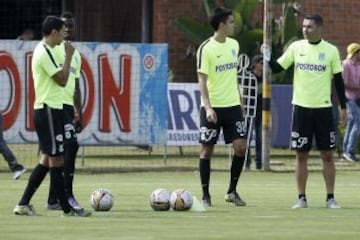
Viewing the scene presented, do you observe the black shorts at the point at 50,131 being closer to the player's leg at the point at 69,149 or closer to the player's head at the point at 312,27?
the player's leg at the point at 69,149

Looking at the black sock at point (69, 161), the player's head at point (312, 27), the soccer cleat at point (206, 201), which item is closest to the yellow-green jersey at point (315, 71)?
the player's head at point (312, 27)

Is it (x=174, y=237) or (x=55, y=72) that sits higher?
(x=55, y=72)

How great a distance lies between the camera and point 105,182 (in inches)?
838

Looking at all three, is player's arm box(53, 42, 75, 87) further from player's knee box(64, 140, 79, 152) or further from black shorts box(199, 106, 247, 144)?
black shorts box(199, 106, 247, 144)

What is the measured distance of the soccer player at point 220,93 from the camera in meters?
16.7

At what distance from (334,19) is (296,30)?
319 centimetres

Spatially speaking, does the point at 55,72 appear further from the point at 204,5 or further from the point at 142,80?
the point at 204,5

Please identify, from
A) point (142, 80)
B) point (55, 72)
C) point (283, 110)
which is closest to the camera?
point (55, 72)

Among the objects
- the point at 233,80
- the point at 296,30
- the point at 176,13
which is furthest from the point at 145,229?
the point at 176,13

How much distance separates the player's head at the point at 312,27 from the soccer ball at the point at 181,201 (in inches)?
98.8

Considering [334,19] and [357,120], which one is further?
[334,19]

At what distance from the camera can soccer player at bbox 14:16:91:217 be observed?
48.0ft

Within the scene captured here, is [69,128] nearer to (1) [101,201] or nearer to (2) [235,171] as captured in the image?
(1) [101,201]

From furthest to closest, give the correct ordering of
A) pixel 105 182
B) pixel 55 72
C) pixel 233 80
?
pixel 105 182
pixel 233 80
pixel 55 72
